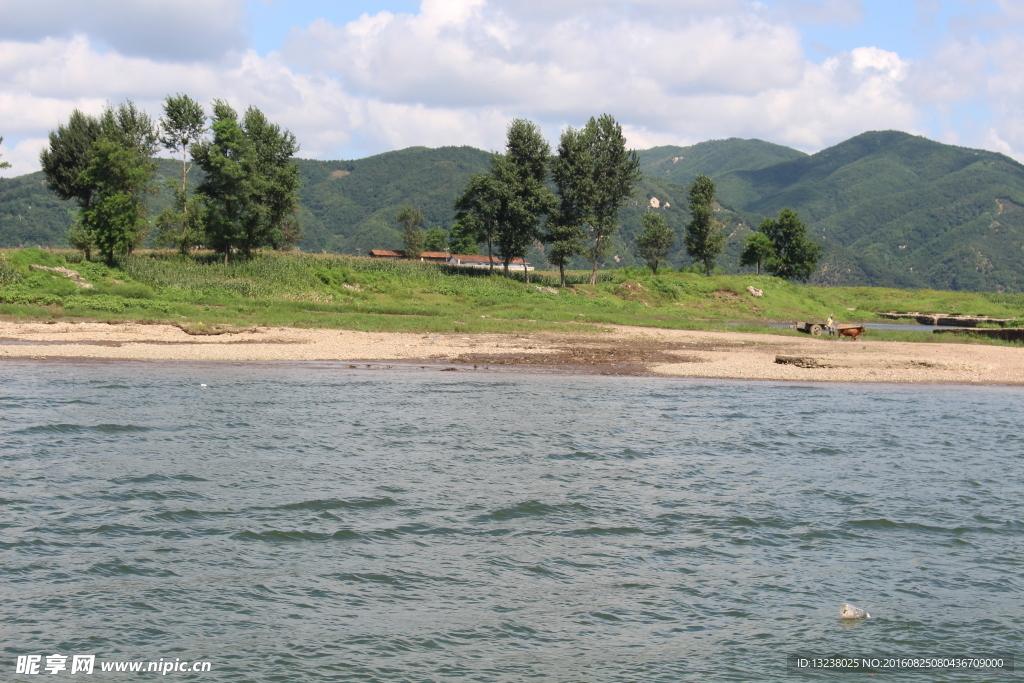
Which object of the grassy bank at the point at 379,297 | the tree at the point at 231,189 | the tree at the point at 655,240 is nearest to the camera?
the grassy bank at the point at 379,297

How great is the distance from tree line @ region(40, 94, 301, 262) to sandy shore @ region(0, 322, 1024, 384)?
1640 centimetres

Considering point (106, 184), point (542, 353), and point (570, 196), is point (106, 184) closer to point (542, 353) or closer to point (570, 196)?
point (542, 353)

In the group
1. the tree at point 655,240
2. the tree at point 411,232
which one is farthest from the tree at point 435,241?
the tree at point 655,240

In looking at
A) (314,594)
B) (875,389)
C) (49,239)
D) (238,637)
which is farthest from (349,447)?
(49,239)

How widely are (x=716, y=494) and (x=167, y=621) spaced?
9590mm

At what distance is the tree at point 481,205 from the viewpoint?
224 feet

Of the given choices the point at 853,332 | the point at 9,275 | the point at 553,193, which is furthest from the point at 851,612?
the point at 553,193

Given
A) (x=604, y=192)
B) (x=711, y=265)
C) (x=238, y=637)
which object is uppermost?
(x=604, y=192)

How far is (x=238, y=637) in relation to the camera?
848cm

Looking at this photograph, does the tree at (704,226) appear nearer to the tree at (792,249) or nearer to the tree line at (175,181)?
the tree at (792,249)

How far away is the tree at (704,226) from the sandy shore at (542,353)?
46.1 metres

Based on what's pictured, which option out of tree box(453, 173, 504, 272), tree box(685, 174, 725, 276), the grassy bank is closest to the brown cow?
Result: the grassy bank

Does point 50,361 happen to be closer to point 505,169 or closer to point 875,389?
point 875,389

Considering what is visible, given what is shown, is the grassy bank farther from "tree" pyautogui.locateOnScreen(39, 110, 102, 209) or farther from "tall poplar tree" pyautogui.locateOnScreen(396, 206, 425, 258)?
"tall poplar tree" pyautogui.locateOnScreen(396, 206, 425, 258)
